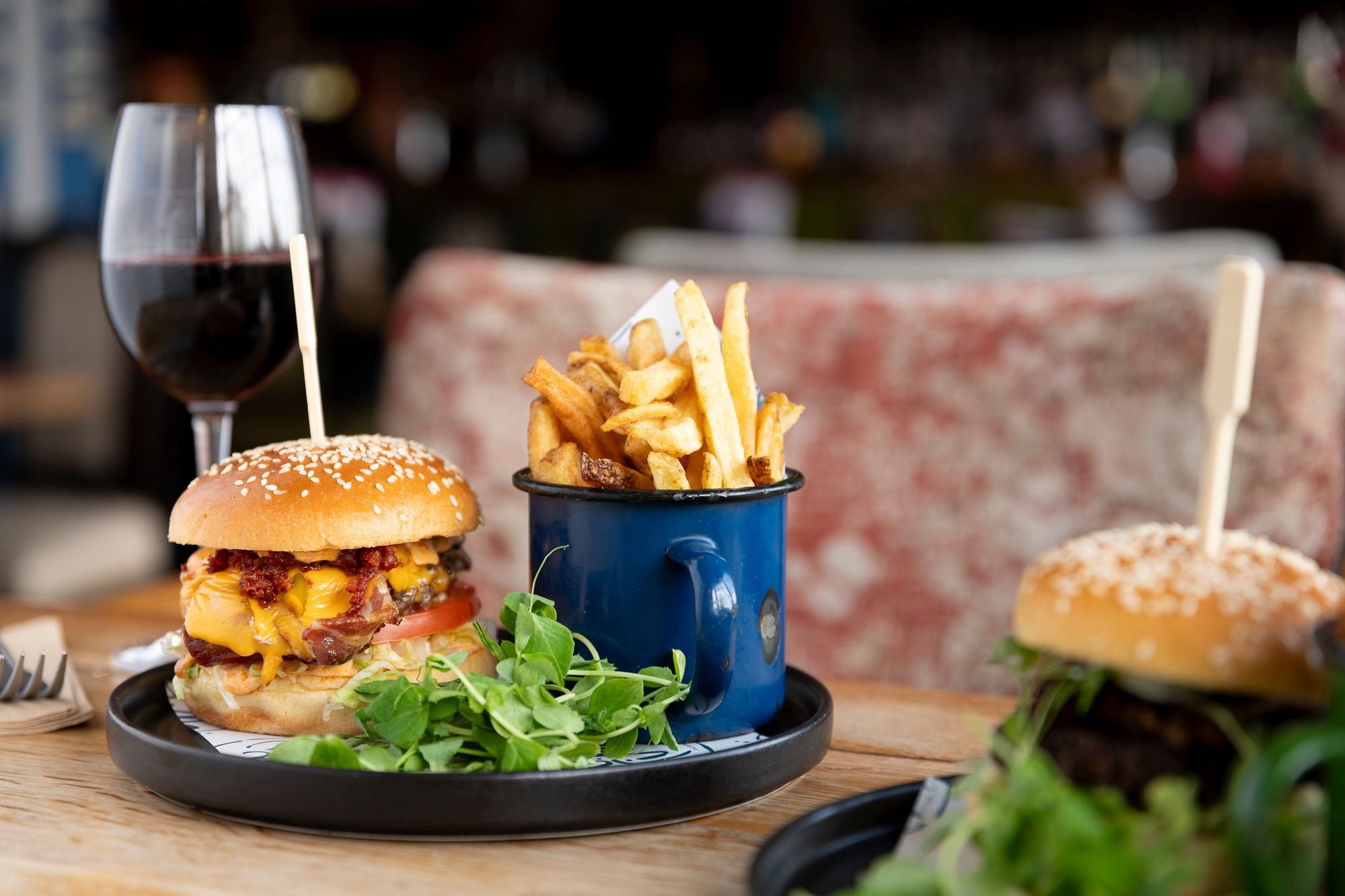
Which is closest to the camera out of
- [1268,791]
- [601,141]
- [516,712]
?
[1268,791]

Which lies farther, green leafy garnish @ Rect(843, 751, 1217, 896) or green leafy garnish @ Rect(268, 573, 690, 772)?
green leafy garnish @ Rect(268, 573, 690, 772)

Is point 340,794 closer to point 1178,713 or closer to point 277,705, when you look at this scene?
point 277,705

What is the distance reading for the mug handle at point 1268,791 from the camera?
0.66m

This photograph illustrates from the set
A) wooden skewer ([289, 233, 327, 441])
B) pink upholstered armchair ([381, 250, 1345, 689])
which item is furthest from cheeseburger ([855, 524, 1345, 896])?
pink upholstered armchair ([381, 250, 1345, 689])

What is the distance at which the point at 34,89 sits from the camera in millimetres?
7668

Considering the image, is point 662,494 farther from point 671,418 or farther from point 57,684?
point 57,684

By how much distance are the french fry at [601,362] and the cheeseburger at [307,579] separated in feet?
0.54

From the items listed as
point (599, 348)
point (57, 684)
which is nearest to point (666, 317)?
point (599, 348)

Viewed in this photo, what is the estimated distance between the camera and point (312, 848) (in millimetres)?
971

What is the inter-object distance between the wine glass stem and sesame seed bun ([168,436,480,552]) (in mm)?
289

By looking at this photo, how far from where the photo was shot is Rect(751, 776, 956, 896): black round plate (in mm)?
856

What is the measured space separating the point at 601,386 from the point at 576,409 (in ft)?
0.19

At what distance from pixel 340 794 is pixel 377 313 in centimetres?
A: 680

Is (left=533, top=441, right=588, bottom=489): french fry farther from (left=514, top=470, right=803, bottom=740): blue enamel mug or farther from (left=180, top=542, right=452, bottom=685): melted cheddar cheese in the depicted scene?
(left=180, top=542, right=452, bottom=685): melted cheddar cheese
